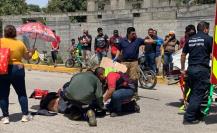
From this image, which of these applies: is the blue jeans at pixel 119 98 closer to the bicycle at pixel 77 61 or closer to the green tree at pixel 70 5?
the bicycle at pixel 77 61

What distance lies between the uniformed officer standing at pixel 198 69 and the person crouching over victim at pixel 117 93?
134 centimetres

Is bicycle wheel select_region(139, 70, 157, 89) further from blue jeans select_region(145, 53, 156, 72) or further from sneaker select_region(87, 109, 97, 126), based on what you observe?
sneaker select_region(87, 109, 97, 126)

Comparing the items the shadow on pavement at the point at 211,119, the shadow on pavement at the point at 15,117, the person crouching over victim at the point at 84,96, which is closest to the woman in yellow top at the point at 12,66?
the shadow on pavement at the point at 15,117

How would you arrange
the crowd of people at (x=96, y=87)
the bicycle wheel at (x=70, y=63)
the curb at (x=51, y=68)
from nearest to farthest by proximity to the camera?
1. the crowd of people at (x=96, y=87)
2. the curb at (x=51, y=68)
3. the bicycle wheel at (x=70, y=63)

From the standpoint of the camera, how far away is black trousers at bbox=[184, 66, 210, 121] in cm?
934

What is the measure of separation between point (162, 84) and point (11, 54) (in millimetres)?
7802

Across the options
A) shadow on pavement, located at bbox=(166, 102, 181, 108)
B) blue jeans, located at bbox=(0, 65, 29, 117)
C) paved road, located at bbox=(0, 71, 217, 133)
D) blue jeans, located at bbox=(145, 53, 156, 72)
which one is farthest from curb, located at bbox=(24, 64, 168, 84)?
blue jeans, located at bbox=(0, 65, 29, 117)

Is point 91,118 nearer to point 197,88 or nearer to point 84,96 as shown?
point 84,96

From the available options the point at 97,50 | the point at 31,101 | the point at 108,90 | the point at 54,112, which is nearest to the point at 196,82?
the point at 108,90

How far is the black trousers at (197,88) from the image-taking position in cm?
934

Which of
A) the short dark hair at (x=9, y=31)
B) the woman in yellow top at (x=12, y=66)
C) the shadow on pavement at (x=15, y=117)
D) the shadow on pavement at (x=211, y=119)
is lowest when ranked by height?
the shadow on pavement at (x=211, y=119)

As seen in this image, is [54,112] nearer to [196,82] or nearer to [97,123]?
[97,123]

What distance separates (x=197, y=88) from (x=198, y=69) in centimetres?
35

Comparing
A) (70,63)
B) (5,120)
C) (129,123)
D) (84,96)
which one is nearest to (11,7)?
(70,63)
